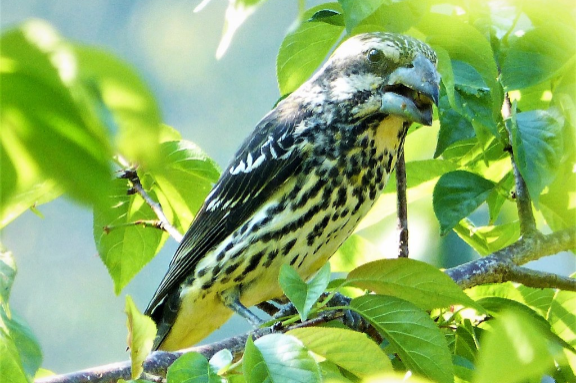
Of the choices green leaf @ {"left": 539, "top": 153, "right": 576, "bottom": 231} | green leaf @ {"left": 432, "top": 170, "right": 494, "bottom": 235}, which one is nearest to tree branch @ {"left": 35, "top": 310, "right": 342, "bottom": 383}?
green leaf @ {"left": 432, "top": 170, "right": 494, "bottom": 235}

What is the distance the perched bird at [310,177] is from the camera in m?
1.96

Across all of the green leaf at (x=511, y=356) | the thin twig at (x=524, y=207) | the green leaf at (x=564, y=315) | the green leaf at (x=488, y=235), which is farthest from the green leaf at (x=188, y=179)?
the green leaf at (x=511, y=356)

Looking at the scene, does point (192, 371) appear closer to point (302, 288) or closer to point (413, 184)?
point (302, 288)

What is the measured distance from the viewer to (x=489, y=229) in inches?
78.1

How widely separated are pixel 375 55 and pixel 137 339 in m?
1.23

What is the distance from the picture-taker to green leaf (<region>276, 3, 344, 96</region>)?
1.70 metres

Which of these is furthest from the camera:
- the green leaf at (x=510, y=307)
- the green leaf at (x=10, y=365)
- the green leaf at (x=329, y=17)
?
the green leaf at (x=329, y=17)

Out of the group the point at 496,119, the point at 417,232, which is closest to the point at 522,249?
the point at 496,119

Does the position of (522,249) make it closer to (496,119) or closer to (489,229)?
(489,229)

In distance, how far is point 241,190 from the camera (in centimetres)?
221

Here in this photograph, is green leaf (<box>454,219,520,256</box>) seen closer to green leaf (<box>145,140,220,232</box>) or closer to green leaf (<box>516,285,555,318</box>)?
green leaf (<box>516,285,555,318</box>)

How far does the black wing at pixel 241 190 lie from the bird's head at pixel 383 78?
0.56 feet

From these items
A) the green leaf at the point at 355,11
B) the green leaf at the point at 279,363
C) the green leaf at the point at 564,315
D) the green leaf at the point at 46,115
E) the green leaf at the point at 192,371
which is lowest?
the green leaf at the point at 564,315

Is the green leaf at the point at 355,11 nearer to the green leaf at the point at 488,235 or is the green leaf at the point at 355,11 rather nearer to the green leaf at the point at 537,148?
the green leaf at the point at 537,148
